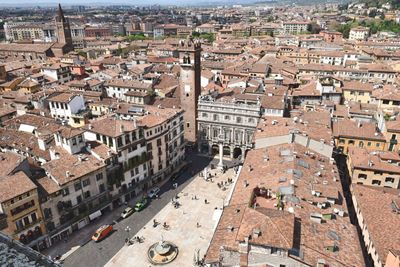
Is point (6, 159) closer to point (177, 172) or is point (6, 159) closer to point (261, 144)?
point (177, 172)


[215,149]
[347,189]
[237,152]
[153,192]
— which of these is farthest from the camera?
[215,149]

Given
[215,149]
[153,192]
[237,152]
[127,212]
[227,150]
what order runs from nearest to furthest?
[127,212] → [153,192] → [237,152] → [227,150] → [215,149]

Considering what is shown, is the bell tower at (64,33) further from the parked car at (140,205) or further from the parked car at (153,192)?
the parked car at (140,205)

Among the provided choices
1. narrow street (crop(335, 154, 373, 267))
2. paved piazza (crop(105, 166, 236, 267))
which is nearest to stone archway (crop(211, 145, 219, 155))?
paved piazza (crop(105, 166, 236, 267))

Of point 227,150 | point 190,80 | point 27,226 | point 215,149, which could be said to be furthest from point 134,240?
point 190,80

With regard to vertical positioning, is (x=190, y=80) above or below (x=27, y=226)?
above

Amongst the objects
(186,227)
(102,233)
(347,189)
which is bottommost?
(186,227)

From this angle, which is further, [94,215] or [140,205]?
[140,205]

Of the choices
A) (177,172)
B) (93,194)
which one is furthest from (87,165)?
(177,172)

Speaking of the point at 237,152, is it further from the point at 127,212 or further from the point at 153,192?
the point at 127,212
